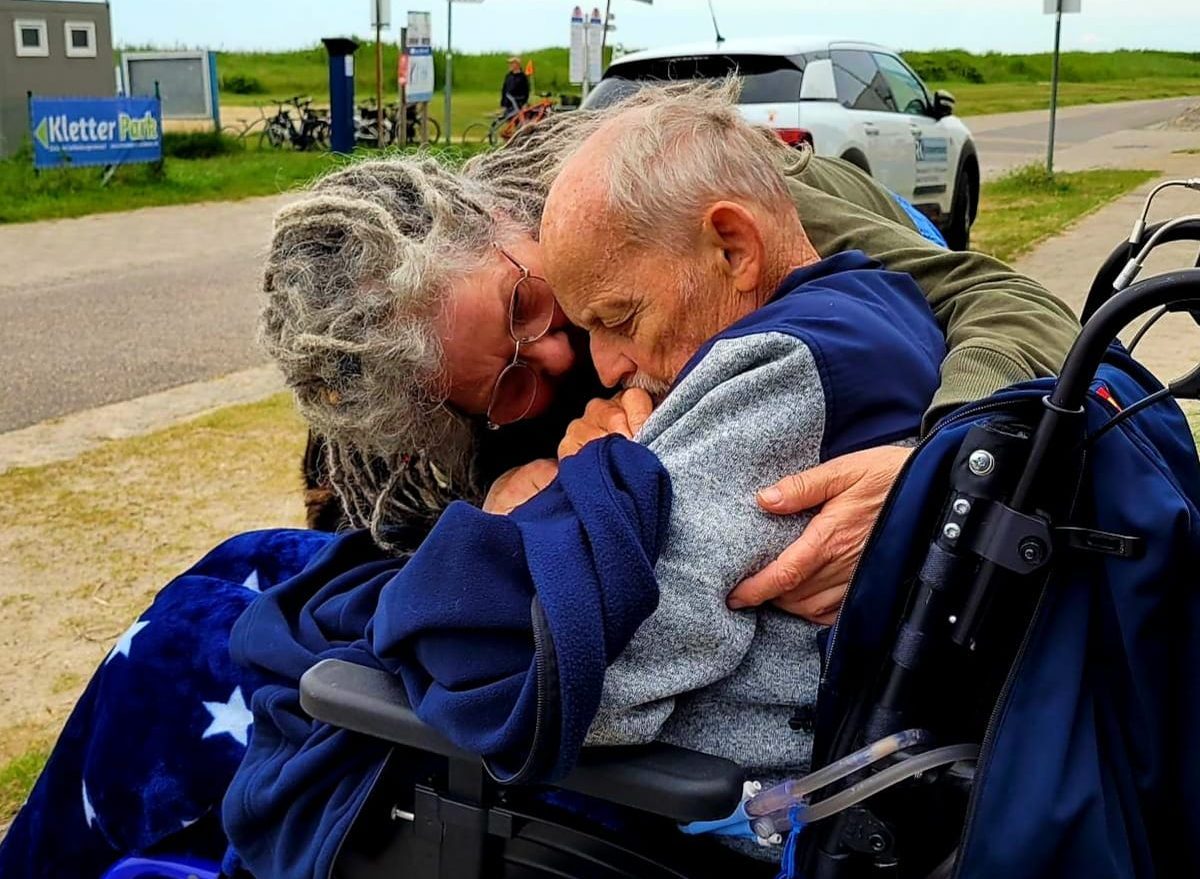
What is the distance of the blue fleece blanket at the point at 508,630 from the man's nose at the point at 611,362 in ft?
1.19

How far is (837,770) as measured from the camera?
4.18 ft

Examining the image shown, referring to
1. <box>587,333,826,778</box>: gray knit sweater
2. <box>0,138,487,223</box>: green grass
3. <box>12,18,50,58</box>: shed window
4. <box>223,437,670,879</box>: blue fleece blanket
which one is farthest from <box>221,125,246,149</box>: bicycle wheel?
<box>587,333,826,778</box>: gray knit sweater

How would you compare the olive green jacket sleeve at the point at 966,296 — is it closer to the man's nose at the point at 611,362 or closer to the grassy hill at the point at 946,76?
the man's nose at the point at 611,362

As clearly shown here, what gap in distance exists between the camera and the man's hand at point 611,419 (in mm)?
1704

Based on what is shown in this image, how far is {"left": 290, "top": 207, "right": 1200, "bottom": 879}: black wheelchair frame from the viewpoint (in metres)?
1.19

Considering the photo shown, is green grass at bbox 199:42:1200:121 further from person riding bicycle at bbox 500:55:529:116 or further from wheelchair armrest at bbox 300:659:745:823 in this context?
wheelchair armrest at bbox 300:659:745:823

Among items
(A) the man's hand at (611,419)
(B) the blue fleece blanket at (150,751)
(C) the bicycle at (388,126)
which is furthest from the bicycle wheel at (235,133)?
(A) the man's hand at (611,419)

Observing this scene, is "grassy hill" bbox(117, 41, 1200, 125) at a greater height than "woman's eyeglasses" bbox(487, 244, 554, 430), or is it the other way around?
"woman's eyeglasses" bbox(487, 244, 554, 430)

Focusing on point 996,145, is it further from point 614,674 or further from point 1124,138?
point 614,674

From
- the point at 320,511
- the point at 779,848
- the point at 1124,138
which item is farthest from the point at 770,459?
the point at 1124,138

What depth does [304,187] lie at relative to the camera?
211cm

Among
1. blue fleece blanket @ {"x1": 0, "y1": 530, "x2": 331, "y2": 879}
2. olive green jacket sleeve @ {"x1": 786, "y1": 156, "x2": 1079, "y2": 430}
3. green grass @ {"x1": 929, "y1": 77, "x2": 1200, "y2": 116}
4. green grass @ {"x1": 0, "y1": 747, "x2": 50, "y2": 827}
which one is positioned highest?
olive green jacket sleeve @ {"x1": 786, "y1": 156, "x2": 1079, "y2": 430}

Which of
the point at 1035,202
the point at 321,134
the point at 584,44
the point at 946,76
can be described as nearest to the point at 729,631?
the point at 1035,202

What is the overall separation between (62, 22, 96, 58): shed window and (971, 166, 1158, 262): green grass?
1073 cm
